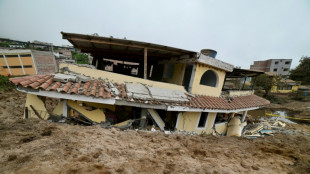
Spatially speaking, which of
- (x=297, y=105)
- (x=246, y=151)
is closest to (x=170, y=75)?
(x=246, y=151)

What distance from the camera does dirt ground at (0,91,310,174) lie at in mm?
2037

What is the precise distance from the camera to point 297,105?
81.2 feet

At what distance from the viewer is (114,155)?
2.52m

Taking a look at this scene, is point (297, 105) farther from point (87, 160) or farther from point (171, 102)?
point (87, 160)

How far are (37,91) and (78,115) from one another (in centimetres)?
169

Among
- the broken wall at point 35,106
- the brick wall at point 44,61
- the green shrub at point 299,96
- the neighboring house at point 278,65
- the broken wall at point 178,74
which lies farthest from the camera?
the neighboring house at point 278,65

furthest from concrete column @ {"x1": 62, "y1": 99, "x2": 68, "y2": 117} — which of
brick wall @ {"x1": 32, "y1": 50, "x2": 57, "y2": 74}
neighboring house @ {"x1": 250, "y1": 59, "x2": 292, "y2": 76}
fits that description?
neighboring house @ {"x1": 250, "y1": 59, "x2": 292, "y2": 76}

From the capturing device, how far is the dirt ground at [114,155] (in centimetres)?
204

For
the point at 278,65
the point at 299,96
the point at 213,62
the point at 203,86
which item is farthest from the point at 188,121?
the point at 278,65

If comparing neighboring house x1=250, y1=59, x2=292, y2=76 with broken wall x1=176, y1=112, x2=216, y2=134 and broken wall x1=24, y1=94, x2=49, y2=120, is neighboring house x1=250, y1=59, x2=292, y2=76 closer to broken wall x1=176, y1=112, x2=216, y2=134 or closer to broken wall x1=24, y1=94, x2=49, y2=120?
broken wall x1=176, y1=112, x2=216, y2=134

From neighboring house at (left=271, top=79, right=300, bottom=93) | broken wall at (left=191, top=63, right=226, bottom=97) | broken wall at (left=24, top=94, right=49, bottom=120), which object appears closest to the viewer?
broken wall at (left=24, top=94, right=49, bottom=120)

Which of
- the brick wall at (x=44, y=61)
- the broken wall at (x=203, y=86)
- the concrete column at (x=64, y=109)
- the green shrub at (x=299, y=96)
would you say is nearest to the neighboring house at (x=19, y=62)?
the brick wall at (x=44, y=61)

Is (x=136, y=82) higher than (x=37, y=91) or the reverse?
higher

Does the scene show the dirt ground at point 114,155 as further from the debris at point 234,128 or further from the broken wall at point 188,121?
the debris at point 234,128
